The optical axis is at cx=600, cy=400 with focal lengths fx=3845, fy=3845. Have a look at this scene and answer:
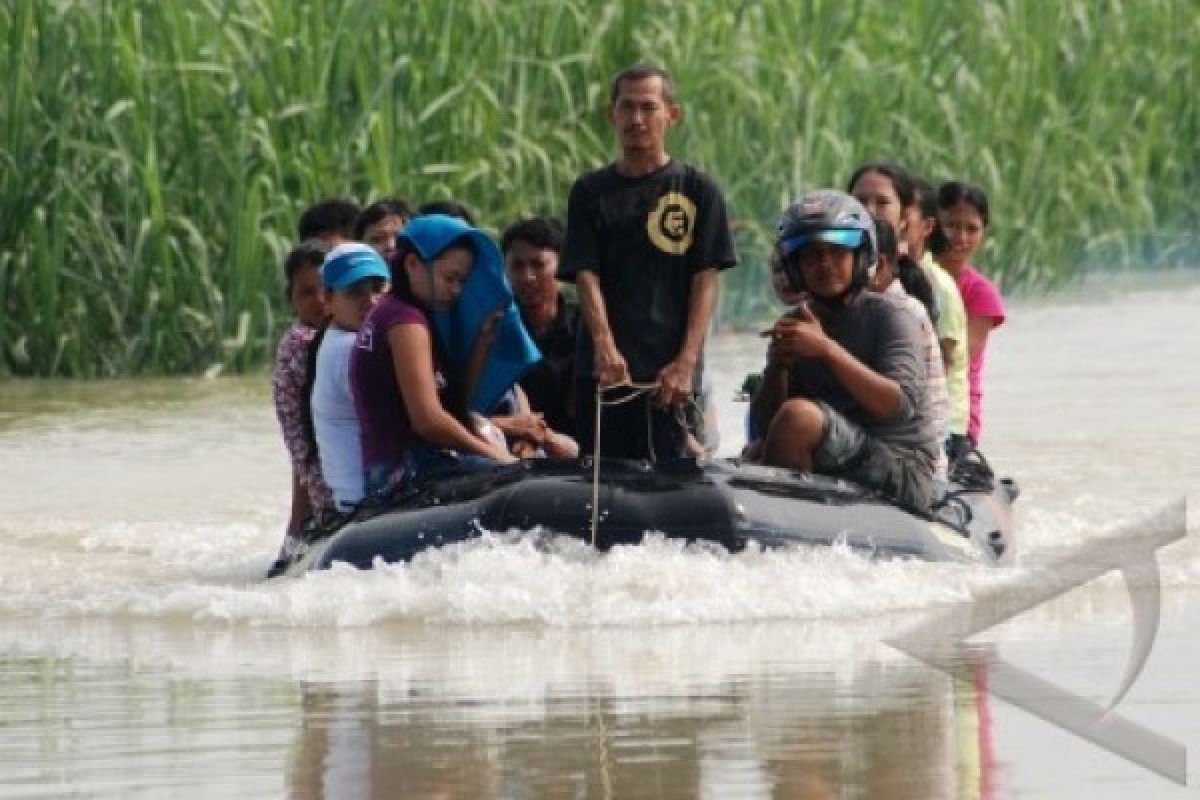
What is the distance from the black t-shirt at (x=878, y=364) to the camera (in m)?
10.9

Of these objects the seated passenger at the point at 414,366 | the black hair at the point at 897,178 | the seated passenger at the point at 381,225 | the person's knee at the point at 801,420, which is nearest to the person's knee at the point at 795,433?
the person's knee at the point at 801,420

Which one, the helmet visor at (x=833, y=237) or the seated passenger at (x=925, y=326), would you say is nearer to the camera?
the helmet visor at (x=833, y=237)

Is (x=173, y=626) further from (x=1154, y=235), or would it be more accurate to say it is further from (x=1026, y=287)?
(x=1154, y=235)

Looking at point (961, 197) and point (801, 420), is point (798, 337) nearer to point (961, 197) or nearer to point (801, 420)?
point (801, 420)

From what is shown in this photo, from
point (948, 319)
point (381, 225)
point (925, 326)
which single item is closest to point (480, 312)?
point (925, 326)

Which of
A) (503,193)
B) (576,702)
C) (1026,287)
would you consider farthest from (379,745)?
(1026,287)

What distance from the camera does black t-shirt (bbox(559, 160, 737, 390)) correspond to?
1124 cm

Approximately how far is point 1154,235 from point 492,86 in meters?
6.89

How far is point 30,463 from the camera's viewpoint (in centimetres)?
1638

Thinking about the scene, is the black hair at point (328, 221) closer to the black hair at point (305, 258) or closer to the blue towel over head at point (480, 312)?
the black hair at point (305, 258)

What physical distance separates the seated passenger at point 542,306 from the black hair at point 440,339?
0.78 meters

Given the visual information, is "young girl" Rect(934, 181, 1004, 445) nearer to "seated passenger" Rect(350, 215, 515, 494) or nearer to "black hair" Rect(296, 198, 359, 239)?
"black hair" Rect(296, 198, 359, 239)

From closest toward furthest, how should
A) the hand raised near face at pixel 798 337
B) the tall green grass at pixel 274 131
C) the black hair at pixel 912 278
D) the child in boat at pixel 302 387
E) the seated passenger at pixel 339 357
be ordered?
the hand raised near face at pixel 798 337
the seated passenger at pixel 339 357
the black hair at pixel 912 278
the child in boat at pixel 302 387
the tall green grass at pixel 274 131

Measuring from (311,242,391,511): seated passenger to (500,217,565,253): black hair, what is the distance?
2.44 feet
